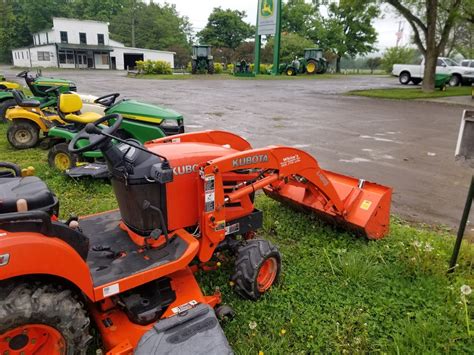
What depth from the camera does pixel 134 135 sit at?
6.01m

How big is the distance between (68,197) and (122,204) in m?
2.63

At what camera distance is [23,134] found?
25.7 feet

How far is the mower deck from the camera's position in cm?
256

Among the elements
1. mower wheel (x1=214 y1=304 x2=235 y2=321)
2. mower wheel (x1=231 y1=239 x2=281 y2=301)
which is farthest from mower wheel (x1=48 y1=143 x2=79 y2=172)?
mower wheel (x1=214 y1=304 x2=235 y2=321)

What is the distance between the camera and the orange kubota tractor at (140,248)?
6.93 feet

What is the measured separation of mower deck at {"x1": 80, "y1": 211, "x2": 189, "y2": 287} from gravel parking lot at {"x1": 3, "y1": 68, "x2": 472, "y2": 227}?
3417mm

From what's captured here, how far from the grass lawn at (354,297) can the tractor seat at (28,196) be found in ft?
4.92

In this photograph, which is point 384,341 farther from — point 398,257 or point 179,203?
point 179,203

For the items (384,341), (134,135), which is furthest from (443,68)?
(384,341)

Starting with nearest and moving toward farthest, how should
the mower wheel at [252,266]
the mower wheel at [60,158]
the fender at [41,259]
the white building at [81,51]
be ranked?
the fender at [41,259], the mower wheel at [252,266], the mower wheel at [60,158], the white building at [81,51]

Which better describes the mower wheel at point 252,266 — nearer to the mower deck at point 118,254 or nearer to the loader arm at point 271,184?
the loader arm at point 271,184

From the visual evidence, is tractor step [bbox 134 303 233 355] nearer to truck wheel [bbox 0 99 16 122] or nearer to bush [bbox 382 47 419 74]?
truck wheel [bbox 0 99 16 122]

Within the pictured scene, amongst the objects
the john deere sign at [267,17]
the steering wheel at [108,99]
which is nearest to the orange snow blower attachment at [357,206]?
the steering wheel at [108,99]

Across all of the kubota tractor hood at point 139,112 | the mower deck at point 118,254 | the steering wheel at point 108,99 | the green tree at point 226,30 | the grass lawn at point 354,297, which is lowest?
the grass lawn at point 354,297
